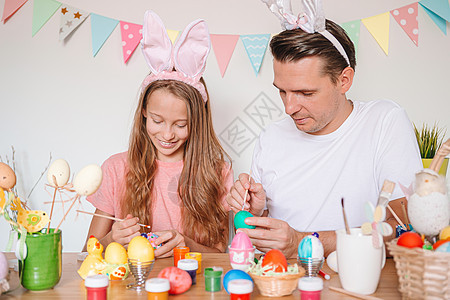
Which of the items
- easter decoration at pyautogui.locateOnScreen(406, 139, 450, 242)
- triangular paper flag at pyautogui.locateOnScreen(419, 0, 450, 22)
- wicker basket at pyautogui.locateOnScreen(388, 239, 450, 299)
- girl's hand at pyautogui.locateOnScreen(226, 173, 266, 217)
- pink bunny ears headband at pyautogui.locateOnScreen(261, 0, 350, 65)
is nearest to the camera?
wicker basket at pyautogui.locateOnScreen(388, 239, 450, 299)

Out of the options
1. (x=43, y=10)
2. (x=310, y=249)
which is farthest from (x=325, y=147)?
(x=43, y=10)

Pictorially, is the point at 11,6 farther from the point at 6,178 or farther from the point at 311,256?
the point at 311,256

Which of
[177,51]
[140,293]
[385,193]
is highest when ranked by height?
[177,51]

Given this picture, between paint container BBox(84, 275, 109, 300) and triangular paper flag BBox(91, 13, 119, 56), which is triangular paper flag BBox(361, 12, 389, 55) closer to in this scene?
triangular paper flag BBox(91, 13, 119, 56)

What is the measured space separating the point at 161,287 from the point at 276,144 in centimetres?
107

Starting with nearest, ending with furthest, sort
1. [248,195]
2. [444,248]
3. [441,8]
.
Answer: [444,248] → [248,195] → [441,8]

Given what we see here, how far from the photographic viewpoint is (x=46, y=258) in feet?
3.39

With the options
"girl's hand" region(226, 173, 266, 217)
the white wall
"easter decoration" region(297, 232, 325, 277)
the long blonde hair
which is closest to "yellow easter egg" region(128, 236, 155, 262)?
"easter decoration" region(297, 232, 325, 277)

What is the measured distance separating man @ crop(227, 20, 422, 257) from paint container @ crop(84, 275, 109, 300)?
0.66 metres

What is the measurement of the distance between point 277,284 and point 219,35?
1576 millimetres

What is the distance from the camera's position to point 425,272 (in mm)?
849

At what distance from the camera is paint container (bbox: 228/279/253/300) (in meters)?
0.90

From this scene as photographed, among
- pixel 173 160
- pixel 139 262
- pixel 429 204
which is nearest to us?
pixel 429 204

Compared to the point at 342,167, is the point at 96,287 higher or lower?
lower
